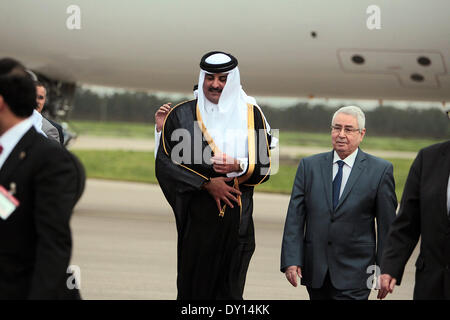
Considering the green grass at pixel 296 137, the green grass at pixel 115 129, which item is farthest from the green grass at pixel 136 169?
the green grass at pixel 115 129

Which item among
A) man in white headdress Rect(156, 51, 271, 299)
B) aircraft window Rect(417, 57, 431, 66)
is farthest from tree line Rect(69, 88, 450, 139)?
man in white headdress Rect(156, 51, 271, 299)

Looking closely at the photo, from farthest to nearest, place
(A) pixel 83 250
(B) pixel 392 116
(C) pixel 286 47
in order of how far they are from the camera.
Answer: (B) pixel 392 116
(C) pixel 286 47
(A) pixel 83 250

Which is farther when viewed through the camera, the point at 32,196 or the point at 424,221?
the point at 424,221

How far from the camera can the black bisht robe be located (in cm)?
456

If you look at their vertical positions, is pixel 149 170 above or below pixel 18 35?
below

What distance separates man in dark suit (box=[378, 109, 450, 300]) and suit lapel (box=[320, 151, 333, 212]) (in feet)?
3.54

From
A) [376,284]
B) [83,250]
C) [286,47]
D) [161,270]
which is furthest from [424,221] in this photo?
[286,47]

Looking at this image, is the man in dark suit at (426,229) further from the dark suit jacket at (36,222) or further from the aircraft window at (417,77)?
the aircraft window at (417,77)

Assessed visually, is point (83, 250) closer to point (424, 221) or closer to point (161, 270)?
point (161, 270)

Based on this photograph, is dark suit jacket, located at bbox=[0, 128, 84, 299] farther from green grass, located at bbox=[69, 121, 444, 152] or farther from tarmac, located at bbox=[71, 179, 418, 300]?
green grass, located at bbox=[69, 121, 444, 152]

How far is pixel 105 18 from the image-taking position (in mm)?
9805

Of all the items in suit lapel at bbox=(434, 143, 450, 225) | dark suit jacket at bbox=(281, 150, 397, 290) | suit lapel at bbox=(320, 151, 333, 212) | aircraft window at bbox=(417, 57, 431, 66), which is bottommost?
dark suit jacket at bbox=(281, 150, 397, 290)

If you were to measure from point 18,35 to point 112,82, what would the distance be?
1.47 metres

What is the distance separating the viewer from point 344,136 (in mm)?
4676
